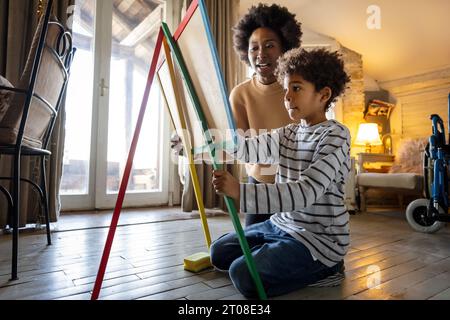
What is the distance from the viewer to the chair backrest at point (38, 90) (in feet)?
3.52

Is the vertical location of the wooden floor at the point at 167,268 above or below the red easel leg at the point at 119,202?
below

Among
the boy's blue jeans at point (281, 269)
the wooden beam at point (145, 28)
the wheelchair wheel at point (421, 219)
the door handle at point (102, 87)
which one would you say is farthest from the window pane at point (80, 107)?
the wheelchair wheel at point (421, 219)

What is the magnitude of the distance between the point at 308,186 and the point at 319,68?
1.31 ft

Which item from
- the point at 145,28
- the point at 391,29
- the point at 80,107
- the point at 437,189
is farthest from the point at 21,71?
the point at 391,29

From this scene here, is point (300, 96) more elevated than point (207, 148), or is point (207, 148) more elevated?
point (300, 96)

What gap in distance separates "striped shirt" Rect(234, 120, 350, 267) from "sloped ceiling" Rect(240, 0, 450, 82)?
9.53ft

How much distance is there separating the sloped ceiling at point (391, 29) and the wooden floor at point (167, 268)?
2.42 metres

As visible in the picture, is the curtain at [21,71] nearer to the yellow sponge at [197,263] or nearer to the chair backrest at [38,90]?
the chair backrest at [38,90]

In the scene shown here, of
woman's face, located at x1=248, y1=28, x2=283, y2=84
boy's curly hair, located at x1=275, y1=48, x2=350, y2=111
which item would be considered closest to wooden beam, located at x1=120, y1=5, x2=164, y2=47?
woman's face, located at x1=248, y1=28, x2=283, y2=84

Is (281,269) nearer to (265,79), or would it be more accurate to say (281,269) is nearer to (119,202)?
(119,202)

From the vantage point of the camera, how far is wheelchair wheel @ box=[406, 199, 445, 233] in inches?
78.5

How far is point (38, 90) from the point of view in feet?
3.96

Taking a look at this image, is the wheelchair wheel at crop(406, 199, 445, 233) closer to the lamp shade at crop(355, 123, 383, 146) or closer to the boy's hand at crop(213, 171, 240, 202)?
the lamp shade at crop(355, 123, 383, 146)

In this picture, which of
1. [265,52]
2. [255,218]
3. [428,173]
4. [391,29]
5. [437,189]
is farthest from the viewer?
[391,29]
